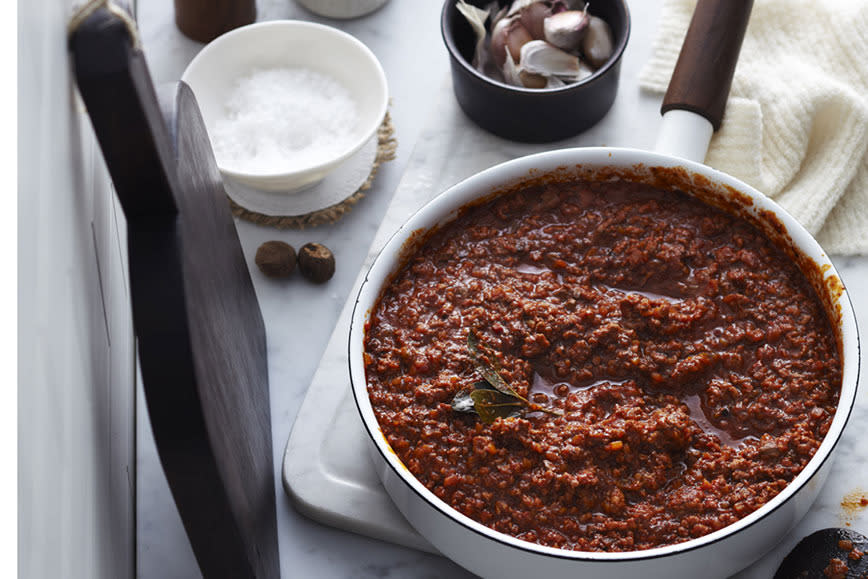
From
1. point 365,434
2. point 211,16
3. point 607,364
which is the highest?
point 211,16

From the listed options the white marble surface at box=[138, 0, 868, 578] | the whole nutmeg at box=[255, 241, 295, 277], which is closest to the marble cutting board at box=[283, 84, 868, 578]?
the white marble surface at box=[138, 0, 868, 578]

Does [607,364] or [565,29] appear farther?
[565,29]

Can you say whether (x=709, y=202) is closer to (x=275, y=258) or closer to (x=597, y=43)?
(x=597, y=43)

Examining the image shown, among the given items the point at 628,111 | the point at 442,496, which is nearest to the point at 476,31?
the point at 628,111

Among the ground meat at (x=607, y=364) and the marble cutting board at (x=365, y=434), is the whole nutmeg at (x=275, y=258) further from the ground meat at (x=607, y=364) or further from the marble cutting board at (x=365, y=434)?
the ground meat at (x=607, y=364)

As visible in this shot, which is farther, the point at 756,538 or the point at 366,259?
the point at 366,259

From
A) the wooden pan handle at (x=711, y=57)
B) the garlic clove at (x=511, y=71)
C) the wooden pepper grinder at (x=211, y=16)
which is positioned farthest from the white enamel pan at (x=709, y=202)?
the wooden pepper grinder at (x=211, y=16)

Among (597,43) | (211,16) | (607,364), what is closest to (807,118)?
(597,43)

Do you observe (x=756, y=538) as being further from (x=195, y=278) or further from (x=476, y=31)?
(x=476, y=31)
